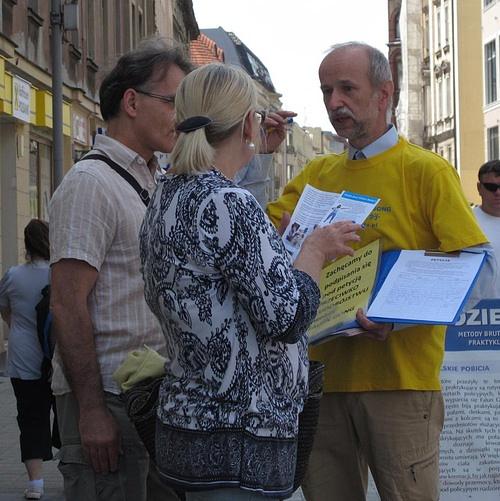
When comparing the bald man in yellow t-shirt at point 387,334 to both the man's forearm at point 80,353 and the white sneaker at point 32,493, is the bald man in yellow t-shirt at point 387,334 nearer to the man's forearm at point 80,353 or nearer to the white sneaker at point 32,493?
the man's forearm at point 80,353

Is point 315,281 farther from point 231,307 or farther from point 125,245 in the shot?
point 125,245

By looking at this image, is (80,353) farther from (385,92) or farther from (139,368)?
(385,92)

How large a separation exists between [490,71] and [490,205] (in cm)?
4151

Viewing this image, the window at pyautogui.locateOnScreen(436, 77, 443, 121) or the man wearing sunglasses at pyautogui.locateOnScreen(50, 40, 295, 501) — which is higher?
the window at pyautogui.locateOnScreen(436, 77, 443, 121)

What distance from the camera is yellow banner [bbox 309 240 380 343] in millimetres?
3828

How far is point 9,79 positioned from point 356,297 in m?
13.8

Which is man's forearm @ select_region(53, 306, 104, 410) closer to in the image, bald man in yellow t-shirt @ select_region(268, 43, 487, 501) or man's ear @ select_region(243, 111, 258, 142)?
man's ear @ select_region(243, 111, 258, 142)

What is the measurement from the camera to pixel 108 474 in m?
3.54

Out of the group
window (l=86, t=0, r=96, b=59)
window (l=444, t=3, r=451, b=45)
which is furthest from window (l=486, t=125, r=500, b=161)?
window (l=86, t=0, r=96, b=59)

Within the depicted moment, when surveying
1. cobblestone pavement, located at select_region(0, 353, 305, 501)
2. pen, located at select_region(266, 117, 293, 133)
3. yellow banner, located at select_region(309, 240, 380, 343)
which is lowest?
cobblestone pavement, located at select_region(0, 353, 305, 501)

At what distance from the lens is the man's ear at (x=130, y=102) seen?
150 inches

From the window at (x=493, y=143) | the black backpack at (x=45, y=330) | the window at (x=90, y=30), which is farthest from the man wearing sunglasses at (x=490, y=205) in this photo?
the window at (x=493, y=143)

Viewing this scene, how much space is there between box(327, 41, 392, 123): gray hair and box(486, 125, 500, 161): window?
1689 inches

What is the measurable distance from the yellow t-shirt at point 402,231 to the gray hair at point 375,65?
0.21 meters
